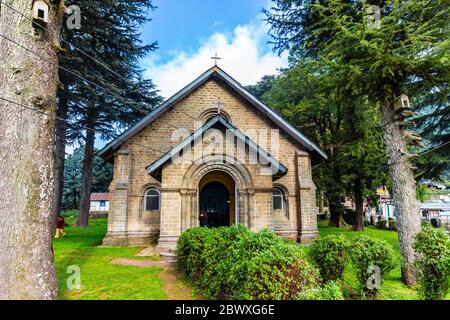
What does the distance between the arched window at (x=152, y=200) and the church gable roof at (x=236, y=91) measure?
319cm

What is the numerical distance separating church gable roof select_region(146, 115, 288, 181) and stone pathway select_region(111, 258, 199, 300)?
3.90 meters

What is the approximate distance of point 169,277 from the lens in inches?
334

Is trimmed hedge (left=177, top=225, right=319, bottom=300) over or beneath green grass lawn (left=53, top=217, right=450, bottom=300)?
over

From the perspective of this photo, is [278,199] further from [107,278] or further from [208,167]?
[107,278]

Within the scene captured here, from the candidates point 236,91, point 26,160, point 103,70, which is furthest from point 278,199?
point 103,70

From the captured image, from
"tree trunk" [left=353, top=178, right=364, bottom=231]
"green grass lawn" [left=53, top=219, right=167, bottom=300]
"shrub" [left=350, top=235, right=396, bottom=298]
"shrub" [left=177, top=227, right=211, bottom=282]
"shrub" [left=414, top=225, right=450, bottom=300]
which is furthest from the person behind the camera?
"tree trunk" [left=353, top=178, right=364, bottom=231]

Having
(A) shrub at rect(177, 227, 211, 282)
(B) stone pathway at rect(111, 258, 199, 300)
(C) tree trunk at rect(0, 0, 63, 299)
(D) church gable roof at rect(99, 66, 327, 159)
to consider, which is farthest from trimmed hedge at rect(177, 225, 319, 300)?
(D) church gable roof at rect(99, 66, 327, 159)

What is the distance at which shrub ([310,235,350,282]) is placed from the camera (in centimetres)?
696

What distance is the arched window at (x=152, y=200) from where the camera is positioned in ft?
50.5

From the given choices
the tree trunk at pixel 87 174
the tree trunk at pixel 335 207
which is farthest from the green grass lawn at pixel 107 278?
the tree trunk at pixel 335 207

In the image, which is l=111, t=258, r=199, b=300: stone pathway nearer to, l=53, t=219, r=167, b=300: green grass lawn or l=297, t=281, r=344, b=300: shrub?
l=53, t=219, r=167, b=300: green grass lawn

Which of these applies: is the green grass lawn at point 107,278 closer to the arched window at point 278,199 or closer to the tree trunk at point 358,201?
the arched window at point 278,199
